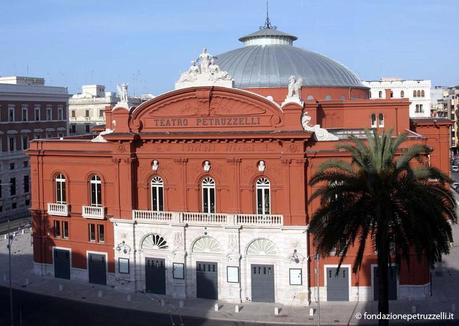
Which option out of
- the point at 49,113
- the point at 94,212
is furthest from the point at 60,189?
the point at 49,113

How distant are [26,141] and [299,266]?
163 feet

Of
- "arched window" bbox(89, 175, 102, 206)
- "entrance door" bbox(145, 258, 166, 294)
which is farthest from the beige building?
"entrance door" bbox(145, 258, 166, 294)

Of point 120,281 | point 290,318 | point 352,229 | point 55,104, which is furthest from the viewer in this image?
point 55,104

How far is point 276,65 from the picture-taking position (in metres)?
54.4

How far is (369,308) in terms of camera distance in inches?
1575

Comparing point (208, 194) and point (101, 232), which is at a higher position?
point (208, 194)

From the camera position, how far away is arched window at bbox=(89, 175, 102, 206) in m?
47.0

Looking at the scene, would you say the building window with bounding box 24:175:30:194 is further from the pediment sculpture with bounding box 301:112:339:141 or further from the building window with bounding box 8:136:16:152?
the pediment sculpture with bounding box 301:112:339:141

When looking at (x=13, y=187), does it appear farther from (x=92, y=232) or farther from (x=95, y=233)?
(x=95, y=233)

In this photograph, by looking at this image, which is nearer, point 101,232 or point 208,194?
point 208,194

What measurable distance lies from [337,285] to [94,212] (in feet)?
60.0

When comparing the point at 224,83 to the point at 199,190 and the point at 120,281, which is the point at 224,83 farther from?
the point at 120,281

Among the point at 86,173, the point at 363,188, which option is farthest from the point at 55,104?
the point at 363,188

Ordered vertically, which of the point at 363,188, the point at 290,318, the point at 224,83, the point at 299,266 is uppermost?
the point at 224,83
